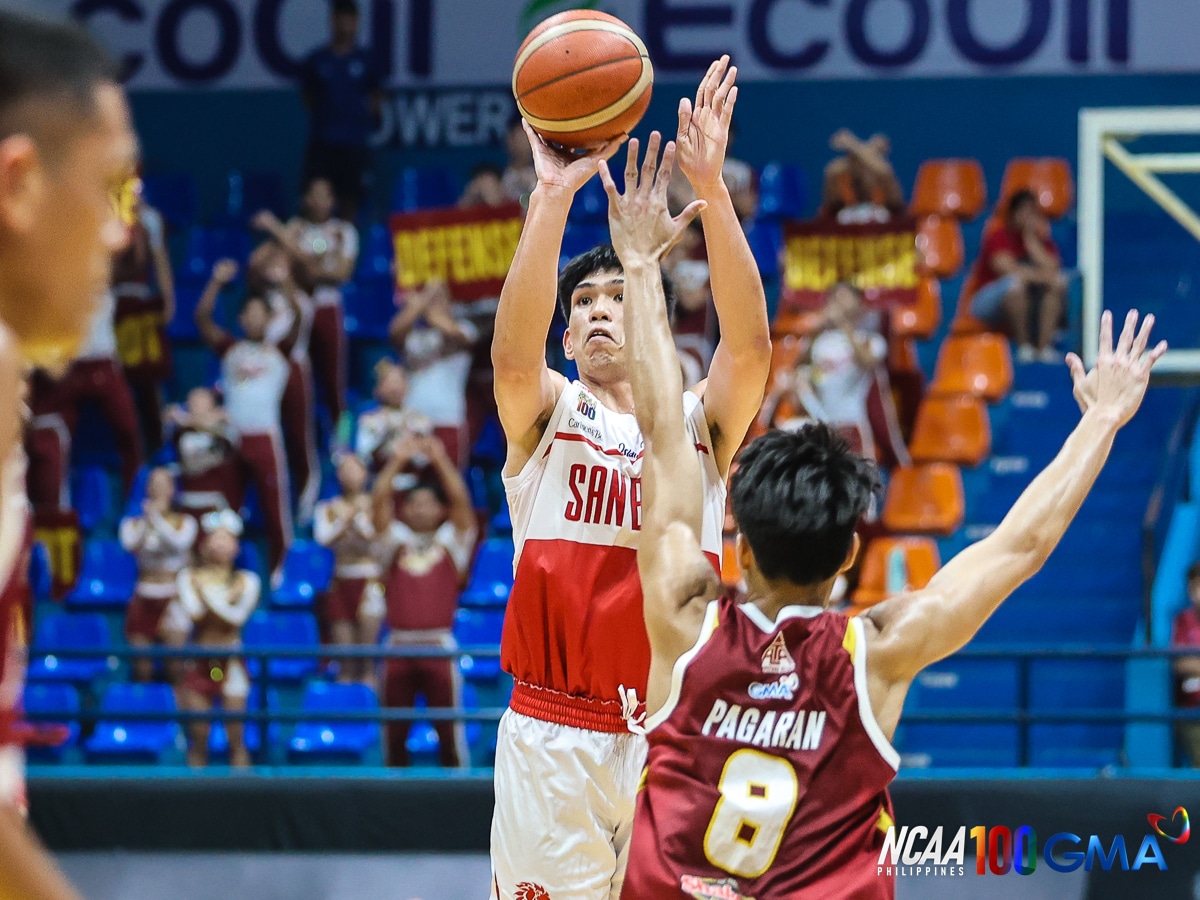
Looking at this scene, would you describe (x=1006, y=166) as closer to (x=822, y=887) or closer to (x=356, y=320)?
(x=356, y=320)

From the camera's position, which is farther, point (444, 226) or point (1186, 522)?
point (444, 226)

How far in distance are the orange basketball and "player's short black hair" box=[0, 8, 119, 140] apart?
6.74 feet

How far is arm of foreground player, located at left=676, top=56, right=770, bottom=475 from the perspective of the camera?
9.86ft

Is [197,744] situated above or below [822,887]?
below

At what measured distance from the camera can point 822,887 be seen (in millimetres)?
2305

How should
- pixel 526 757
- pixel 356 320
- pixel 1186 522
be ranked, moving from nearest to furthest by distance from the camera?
pixel 526 757, pixel 1186 522, pixel 356 320

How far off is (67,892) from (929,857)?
4907mm

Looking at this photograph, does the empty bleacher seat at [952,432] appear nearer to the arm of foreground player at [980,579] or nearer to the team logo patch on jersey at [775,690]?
the arm of foreground player at [980,579]

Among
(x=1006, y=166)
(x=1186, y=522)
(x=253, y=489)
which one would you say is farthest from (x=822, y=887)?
(x=1006, y=166)

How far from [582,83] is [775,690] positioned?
1.62 metres

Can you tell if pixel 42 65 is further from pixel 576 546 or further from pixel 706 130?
pixel 576 546

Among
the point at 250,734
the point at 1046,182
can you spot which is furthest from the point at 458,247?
the point at 1046,182

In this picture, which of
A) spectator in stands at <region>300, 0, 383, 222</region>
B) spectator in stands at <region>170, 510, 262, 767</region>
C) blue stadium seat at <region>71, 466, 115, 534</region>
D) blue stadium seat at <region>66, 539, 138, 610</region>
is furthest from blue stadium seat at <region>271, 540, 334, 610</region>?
spectator in stands at <region>300, 0, 383, 222</region>

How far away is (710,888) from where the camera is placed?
234 centimetres
